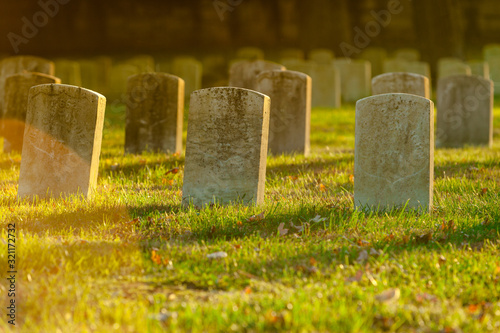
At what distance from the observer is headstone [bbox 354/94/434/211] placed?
5.28m

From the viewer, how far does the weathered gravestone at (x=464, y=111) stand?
31.5 ft

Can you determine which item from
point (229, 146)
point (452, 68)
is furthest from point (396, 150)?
point (452, 68)

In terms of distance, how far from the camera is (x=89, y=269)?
3846 millimetres

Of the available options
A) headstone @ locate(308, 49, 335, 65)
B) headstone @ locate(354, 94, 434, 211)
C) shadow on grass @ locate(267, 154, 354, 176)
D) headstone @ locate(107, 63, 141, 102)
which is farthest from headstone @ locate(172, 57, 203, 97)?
headstone @ locate(354, 94, 434, 211)

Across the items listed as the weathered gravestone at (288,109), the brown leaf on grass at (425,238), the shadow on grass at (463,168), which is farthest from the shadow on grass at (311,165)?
the brown leaf on grass at (425,238)

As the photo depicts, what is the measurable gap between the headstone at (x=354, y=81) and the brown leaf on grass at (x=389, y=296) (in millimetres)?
12749

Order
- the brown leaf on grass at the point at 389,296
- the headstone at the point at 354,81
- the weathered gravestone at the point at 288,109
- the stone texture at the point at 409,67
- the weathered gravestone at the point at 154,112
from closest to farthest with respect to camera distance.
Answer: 1. the brown leaf on grass at the point at 389,296
2. the weathered gravestone at the point at 154,112
3. the weathered gravestone at the point at 288,109
4. the headstone at the point at 354,81
5. the stone texture at the point at 409,67

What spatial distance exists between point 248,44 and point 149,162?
20.3 meters

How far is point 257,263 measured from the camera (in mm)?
4012

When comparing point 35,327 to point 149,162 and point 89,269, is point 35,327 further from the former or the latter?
point 149,162

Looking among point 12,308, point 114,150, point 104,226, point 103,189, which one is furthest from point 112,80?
point 12,308

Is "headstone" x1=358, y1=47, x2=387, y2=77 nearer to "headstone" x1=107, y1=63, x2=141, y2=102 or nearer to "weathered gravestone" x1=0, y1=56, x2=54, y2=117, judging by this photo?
"headstone" x1=107, y1=63, x2=141, y2=102

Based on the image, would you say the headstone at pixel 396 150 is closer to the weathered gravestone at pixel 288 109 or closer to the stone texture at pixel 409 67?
the weathered gravestone at pixel 288 109

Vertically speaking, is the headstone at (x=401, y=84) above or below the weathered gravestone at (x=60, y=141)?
above
